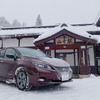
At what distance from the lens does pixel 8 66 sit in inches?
197

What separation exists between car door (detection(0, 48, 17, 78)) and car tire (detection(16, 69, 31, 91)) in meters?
0.35

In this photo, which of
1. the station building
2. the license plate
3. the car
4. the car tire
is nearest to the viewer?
the car

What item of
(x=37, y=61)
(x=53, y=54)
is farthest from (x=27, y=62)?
(x=53, y=54)

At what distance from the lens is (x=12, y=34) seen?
566 inches

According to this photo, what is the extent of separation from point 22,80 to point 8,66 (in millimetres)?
966

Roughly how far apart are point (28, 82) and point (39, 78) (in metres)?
0.39

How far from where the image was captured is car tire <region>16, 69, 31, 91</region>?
424 cm

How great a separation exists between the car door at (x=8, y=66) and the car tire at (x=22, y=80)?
1.16 feet

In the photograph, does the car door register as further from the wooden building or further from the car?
the wooden building

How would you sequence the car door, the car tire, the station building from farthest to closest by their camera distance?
the station building
the car door
the car tire

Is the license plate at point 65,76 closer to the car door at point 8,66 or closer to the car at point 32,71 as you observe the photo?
the car at point 32,71

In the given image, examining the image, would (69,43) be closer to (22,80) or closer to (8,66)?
(8,66)

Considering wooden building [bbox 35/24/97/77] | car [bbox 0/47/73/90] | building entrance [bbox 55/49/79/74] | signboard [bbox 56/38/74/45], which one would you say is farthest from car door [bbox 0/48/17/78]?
→ building entrance [bbox 55/49/79/74]

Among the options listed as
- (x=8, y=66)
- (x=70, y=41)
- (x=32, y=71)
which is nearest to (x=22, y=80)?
(x=32, y=71)
